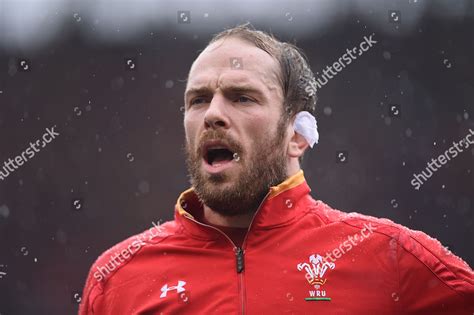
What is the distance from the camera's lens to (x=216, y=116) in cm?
304

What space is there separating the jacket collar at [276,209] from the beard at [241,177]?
7 cm

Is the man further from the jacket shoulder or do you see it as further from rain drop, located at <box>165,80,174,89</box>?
rain drop, located at <box>165,80,174,89</box>

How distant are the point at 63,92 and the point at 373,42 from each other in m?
5.08

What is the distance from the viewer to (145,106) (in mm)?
11570

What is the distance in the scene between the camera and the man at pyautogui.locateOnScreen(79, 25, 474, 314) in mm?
2809

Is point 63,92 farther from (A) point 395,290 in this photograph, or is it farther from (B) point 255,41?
(A) point 395,290

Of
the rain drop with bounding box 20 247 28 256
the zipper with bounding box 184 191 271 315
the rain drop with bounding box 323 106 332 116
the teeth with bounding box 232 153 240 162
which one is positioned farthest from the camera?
the rain drop with bounding box 323 106 332 116

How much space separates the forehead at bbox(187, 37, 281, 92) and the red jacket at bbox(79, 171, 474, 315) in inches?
18.4

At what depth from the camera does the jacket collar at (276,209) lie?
121 inches

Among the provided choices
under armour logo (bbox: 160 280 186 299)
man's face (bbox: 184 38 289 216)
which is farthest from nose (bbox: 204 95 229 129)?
under armour logo (bbox: 160 280 186 299)

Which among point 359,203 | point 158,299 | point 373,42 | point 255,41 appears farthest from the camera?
point 373,42

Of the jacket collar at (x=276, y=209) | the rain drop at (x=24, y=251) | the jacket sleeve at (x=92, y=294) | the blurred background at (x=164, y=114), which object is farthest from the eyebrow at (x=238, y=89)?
the rain drop at (x=24, y=251)

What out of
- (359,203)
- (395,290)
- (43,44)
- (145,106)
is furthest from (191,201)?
(43,44)

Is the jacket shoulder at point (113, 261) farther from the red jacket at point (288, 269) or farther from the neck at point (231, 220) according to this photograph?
the neck at point (231, 220)
